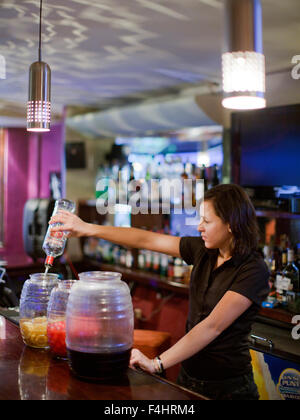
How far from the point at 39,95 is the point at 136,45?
144 cm

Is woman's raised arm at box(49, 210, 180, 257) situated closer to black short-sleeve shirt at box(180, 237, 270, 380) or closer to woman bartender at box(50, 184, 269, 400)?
woman bartender at box(50, 184, 269, 400)

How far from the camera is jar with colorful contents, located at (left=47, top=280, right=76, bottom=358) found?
1.73 meters

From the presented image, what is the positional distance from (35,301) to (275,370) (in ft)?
5.41

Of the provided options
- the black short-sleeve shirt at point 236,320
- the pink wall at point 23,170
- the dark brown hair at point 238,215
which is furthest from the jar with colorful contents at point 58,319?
the pink wall at point 23,170

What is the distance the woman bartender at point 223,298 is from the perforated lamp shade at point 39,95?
418mm

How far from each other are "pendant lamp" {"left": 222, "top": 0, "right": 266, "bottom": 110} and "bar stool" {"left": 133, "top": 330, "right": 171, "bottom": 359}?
154 cm

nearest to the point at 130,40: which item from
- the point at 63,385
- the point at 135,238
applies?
the point at 135,238

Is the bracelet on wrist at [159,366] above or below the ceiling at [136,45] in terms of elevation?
below

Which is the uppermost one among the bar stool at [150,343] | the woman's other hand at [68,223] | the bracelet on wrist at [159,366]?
the woman's other hand at [68,223]

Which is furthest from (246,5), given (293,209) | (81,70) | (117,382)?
(81,70)

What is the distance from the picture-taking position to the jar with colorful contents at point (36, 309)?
1864 mm

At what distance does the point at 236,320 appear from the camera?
1.89 m

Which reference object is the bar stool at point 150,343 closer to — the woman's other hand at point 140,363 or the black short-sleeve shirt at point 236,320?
the black short-sleeve shirt at point 236,320
